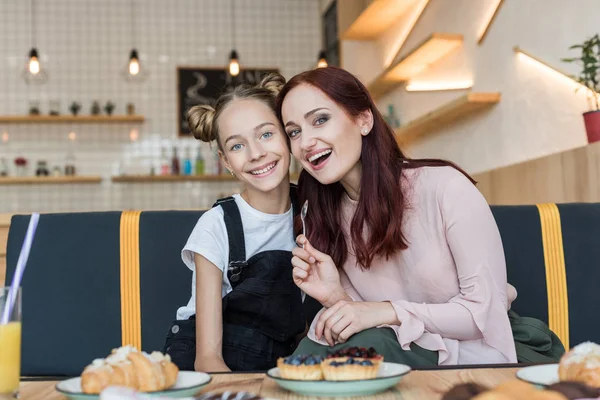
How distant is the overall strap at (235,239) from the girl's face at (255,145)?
9 centimetres

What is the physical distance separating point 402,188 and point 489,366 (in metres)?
0.73

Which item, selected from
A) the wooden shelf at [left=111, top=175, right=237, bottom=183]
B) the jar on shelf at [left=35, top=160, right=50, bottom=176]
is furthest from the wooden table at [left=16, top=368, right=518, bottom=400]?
the jar on shelf at [left=35, top=160, right=50, bottom=176]

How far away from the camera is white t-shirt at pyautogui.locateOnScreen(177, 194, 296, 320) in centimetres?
173

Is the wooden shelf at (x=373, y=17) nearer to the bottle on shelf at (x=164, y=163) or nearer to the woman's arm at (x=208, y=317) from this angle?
the bottle on shelf at (x=164, y=163)

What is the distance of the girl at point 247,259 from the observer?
5.61 feet

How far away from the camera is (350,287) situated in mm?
1786

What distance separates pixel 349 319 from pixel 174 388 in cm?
61

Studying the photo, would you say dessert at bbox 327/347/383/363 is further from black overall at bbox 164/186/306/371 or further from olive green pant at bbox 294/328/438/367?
black overall at bbox 164/186/306/371

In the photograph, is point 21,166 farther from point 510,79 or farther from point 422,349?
point 422,349

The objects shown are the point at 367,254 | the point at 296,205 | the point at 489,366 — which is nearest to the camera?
the point at 489,366

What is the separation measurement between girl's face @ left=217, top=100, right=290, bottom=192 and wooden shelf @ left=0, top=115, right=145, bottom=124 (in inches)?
201

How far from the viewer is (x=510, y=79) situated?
3969 mm

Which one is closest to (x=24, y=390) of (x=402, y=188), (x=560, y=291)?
(x=402, y=188)

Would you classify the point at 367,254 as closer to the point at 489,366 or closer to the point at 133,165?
the point at 489,366
